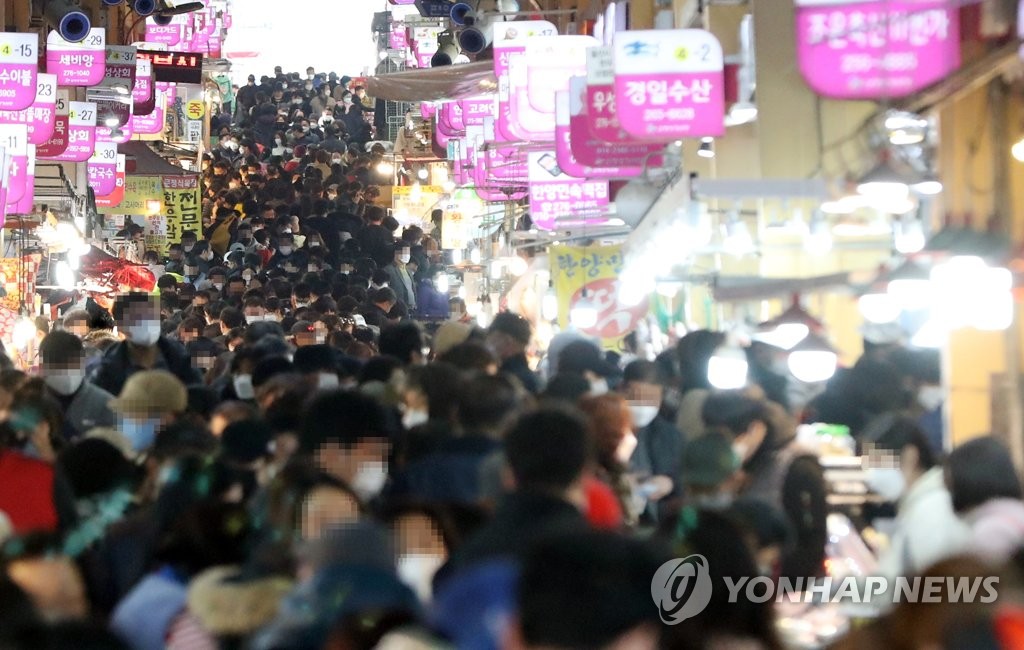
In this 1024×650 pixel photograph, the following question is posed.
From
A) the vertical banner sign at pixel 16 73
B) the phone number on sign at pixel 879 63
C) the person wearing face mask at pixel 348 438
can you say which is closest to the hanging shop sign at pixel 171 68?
the vertical banner sign at pixel 16 73

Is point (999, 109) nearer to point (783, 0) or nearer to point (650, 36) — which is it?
point (650, 36)

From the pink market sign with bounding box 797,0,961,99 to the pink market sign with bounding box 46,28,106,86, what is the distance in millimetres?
12693

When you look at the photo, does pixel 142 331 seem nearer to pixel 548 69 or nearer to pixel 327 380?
pixel 327 380

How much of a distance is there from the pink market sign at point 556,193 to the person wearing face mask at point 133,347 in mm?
8812

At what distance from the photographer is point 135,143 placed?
31.4m

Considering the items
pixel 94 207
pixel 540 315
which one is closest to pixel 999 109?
pixel 540 315

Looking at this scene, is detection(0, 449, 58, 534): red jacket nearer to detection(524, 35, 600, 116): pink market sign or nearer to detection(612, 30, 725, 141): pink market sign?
detection(612, 30, 725, 141): pink market sign

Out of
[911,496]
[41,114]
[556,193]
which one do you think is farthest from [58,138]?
[911,496]

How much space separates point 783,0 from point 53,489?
32.8ft

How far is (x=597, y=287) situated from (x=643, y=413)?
8312mm

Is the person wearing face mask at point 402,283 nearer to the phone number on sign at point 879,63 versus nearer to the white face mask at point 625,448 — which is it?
the phone number on sign at point 879,63

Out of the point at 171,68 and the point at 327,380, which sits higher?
the point at 171,68

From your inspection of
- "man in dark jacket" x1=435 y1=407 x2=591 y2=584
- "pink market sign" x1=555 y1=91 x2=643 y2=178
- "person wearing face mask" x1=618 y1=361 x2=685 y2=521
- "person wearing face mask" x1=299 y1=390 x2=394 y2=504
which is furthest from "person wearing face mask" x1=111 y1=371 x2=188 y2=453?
"pink market sign" x1=555 y1=91 x2=643 y2=178

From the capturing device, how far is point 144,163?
30.4m
